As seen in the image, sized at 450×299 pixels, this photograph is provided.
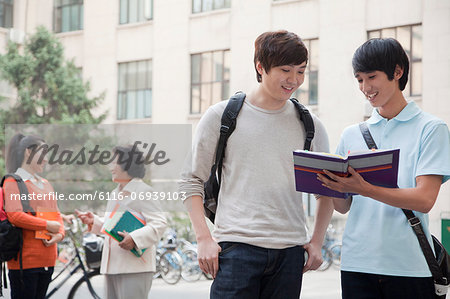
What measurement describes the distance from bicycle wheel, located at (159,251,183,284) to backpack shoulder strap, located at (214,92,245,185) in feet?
17.1

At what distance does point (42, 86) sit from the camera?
10000 millimetres

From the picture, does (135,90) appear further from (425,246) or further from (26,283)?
(425,246)

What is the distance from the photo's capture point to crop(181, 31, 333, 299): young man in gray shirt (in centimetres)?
143

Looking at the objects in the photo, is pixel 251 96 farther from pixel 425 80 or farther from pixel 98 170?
pixel 98 170

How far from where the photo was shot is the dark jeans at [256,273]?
1.42m

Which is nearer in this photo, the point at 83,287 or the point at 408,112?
the point at 408,112

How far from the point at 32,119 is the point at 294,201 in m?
8.91

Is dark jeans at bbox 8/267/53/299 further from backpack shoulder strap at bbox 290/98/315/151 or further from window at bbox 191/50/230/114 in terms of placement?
window at bbox 191/50/230/114

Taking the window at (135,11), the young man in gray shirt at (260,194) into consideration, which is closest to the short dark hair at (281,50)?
the young man in gray shirt at (260,194)

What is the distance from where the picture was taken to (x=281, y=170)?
1.48 meters

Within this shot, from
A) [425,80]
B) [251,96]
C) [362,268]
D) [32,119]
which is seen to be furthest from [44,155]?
[32,119]

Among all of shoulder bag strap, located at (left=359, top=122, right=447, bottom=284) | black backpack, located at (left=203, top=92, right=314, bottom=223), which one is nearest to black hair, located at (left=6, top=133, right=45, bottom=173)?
black backpack, located at (left=203, top=92, right=314, bottom=223)

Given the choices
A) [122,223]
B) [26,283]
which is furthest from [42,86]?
[122,223]

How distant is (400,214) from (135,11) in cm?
918
